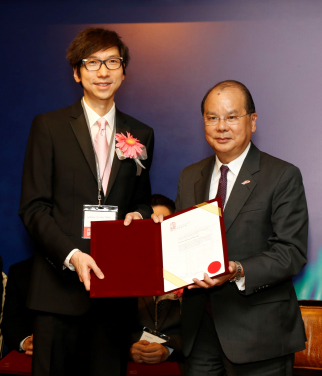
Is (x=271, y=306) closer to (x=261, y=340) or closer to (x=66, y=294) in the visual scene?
(x=261, y=340)

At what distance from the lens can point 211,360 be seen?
2.15 meters

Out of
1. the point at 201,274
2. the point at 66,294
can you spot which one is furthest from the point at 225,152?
→ the point at 66,294

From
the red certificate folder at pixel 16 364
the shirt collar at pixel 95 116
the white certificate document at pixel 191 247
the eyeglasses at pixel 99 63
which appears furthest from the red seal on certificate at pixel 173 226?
the red certificate folder at pixel 16 364

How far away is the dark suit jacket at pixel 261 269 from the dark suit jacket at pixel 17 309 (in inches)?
60.5

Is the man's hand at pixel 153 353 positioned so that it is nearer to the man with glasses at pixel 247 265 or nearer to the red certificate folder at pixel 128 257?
the man with glasses at pixel 247 265

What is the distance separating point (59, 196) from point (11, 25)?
2235mm

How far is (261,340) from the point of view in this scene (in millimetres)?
1998

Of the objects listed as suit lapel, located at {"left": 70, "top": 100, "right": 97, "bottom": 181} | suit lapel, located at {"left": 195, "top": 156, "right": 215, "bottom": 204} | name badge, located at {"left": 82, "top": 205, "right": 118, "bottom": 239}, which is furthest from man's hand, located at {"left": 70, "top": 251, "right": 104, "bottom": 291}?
suit lapel, located at {"left": 195, "top": 156, "right": 215, "bottom": 204}

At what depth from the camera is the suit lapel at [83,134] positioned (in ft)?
7.16

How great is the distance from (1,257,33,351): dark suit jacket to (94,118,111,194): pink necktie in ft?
4.76

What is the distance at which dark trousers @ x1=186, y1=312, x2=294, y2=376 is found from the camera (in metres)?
2.05

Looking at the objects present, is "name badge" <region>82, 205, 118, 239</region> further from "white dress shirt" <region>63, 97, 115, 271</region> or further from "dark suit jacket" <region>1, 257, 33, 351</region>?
"dark suit jacket" <region>1, 257, 33, 351</region>

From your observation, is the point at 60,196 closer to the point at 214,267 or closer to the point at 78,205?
the point at 78,205

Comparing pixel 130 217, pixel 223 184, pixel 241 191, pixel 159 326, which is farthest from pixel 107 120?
pixel 159 326
